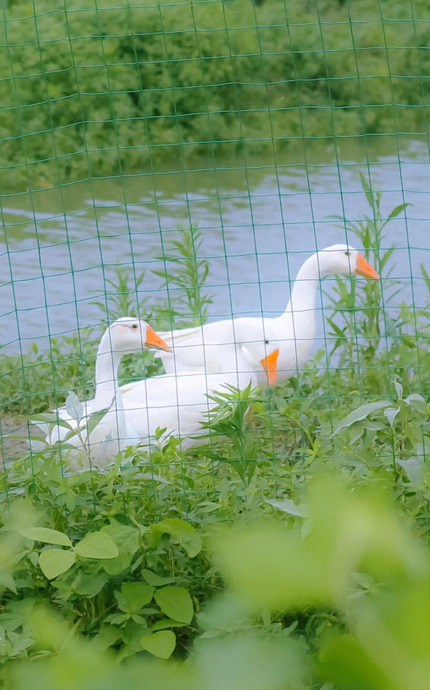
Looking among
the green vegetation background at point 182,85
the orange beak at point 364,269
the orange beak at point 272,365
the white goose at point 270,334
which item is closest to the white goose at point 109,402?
the white goose at point 270,334

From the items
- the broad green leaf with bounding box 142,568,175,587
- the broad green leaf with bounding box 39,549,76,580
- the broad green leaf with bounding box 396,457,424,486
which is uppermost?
the broad green leaf with bounding box 396,457,424,486

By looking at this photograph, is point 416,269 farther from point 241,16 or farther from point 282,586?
point 282,586

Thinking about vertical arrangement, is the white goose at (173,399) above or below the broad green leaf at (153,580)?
below

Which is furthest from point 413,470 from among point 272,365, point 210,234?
point 210,234

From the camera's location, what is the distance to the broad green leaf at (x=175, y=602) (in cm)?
204

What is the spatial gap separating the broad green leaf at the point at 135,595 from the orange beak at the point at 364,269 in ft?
7.04

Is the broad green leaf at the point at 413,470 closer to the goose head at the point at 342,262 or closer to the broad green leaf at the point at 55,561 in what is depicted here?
the broad green leaf at the point at 55,561

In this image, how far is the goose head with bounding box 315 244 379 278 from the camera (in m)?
3.98

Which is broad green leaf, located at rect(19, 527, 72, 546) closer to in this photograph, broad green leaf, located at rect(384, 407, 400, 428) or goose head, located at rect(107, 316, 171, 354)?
broad green leaf, located at rect(384, 407, 400, 428)

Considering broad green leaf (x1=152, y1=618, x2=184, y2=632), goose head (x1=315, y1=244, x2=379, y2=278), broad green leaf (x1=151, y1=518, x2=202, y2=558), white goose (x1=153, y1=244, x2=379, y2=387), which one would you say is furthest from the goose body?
broad green leaf (x1=152, y1=618, x2=184, y2=632)

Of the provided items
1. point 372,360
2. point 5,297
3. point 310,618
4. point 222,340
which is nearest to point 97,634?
point 310,618

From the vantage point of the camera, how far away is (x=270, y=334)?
12.4 ft

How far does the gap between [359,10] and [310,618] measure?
8.69 meters

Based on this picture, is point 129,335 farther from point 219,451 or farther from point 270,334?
point 219,451
